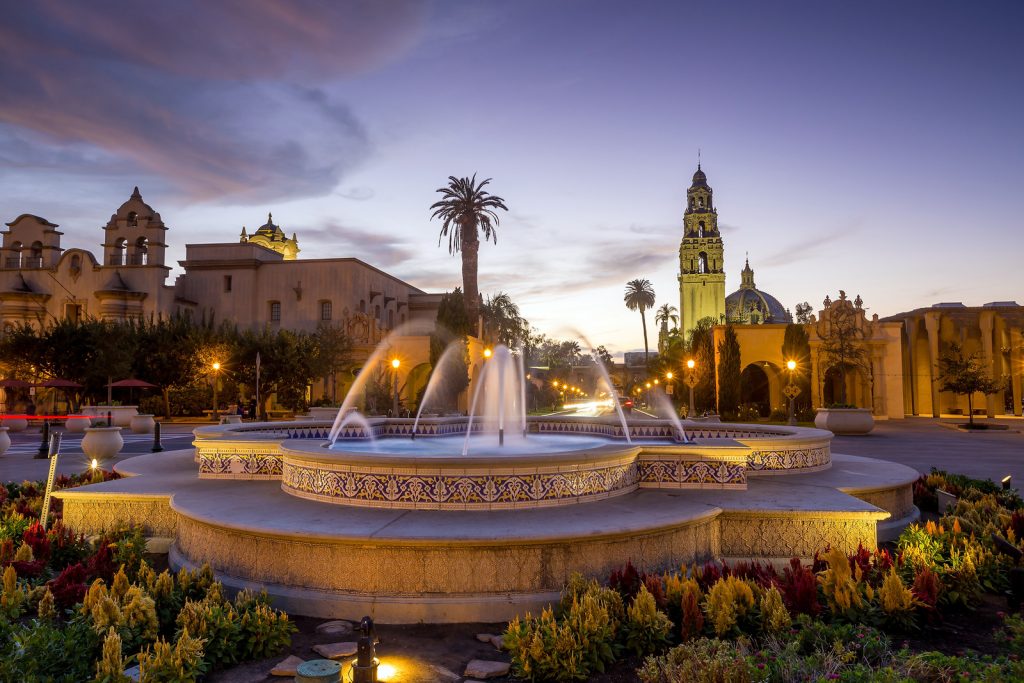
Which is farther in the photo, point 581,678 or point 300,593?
point 300,593

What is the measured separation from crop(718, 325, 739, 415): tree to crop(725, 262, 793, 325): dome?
244 feet

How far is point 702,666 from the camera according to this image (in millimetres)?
3721

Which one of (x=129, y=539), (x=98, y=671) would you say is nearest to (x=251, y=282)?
(x=129, y=539)

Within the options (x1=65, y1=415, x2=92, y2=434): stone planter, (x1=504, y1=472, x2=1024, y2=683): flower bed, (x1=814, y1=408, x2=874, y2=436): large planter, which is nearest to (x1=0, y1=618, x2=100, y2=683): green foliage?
(x1=504, y1=472, x2=1024, y2=683): flower bed

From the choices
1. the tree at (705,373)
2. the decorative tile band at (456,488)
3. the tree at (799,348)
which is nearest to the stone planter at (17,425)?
the decorative tile band at (456,488)

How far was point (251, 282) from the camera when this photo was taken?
47656mm

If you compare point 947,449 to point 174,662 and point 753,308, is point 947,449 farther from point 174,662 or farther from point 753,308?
point 753,308

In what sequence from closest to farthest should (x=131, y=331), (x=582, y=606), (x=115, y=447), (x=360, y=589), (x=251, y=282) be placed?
1. (x=582, y=606)
2. (x=360, y=589)
3. (x=115, y=447)
4. (x=131, y=331)
5. (x=251, y=282)

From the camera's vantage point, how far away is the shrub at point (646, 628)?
15.0ft

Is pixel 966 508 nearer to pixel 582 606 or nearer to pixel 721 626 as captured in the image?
pixel 721 626

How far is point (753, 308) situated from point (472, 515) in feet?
375

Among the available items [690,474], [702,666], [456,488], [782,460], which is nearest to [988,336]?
[782,460]

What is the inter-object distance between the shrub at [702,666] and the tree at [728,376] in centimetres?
3436

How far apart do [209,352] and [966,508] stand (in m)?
37.2
